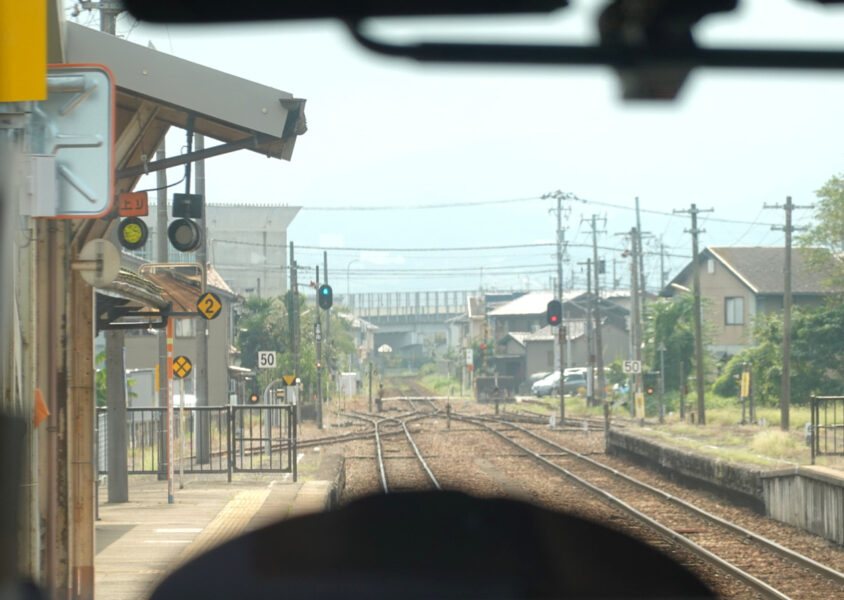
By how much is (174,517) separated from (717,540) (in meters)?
5.94

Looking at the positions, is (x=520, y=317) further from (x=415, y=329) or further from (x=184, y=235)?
(x=184, y=235)

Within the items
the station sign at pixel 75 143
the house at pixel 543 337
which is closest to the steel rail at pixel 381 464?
the station sign at pixel 75 143

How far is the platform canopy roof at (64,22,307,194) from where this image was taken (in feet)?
22.1

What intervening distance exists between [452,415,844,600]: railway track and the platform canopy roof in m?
5.42

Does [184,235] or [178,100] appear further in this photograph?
[184,235]

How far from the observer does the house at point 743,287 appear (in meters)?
48.1

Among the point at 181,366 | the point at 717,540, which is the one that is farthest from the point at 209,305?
the point at 717,540

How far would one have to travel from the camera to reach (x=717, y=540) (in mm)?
12133

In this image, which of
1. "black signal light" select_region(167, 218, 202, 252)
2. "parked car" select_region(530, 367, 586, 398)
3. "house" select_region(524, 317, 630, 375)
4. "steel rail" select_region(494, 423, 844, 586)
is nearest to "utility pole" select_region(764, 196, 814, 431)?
"steel rail" select_region(494, 423, 844, 586)

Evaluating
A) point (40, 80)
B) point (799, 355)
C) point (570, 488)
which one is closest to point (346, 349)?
point (799, 355)

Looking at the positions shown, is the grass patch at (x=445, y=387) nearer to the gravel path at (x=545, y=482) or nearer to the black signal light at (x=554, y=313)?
the gravel path at (x=545, y=482)

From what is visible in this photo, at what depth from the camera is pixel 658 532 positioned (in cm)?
1239

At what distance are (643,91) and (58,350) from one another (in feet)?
17.0

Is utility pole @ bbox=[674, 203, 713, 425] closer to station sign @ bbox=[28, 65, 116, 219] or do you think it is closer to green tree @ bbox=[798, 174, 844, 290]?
green tree @ bbox=[798, 174, 844, 290]
